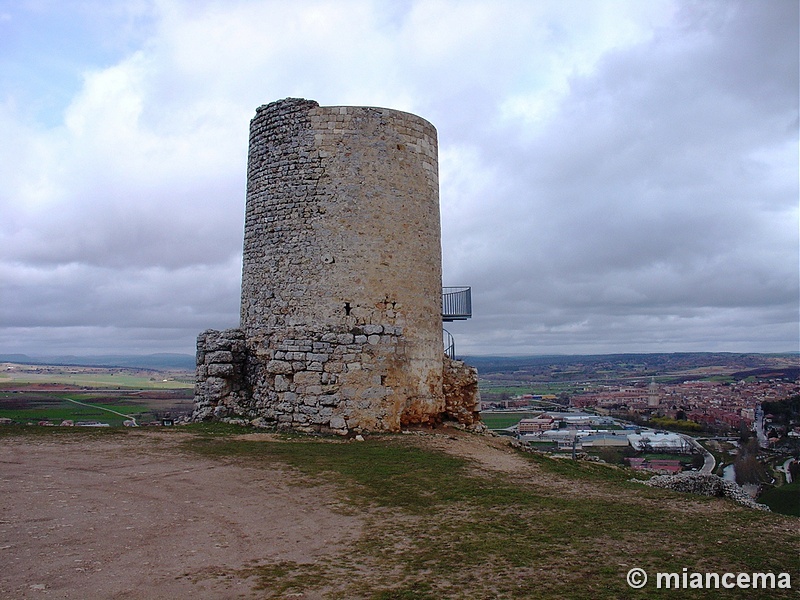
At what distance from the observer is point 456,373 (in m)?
Result: 15.6

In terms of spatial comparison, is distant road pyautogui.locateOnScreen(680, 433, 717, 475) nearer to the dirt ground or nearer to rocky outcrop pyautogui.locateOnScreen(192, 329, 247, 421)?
the dirt ground

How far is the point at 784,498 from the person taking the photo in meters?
12.8

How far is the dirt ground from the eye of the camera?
4.91m

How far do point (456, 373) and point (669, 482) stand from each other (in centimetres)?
679

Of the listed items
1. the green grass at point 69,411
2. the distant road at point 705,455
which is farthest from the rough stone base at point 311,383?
the distant road at point 705,455

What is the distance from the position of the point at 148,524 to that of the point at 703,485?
8002mm

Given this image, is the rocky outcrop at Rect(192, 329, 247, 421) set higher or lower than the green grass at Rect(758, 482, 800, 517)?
higher

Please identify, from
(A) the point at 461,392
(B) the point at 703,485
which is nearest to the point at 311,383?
(A) the point at 461,392

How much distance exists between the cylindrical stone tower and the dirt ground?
12.8ft

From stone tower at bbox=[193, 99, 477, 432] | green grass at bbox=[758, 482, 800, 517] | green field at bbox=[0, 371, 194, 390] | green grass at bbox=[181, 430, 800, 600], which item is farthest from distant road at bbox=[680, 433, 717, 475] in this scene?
green field at bbox=[0, 371, 194, 390]

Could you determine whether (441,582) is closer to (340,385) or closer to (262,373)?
(340,385)

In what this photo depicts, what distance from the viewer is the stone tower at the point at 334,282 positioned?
13305 millimetres

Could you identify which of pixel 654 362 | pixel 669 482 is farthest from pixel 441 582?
pixel 654 362

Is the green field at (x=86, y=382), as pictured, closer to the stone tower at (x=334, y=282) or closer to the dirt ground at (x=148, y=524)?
the stone tower at (x=334, y=282)
